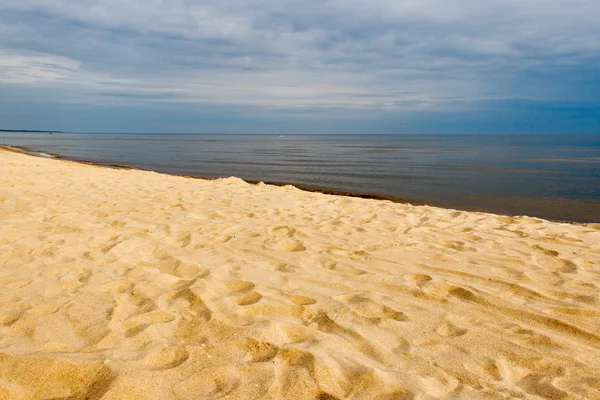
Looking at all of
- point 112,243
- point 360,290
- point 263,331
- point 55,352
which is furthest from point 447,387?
point 112,243

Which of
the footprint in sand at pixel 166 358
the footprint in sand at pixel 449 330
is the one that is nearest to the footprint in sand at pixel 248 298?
the footprint in sand at pixel 166 358

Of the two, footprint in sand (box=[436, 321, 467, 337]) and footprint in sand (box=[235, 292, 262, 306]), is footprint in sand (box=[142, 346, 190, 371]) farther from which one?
footprint in sand (box=[436, 321, 467, 337])

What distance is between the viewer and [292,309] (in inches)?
131

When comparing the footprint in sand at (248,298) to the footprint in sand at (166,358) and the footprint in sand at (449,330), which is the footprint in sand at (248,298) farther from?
the footprint in sand at (449,330)

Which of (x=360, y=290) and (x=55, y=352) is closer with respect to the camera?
(x=55, y=352)

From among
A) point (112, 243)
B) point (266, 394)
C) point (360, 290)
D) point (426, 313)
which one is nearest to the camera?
point (266, 394)

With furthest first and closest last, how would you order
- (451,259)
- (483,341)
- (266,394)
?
(451,259), (483,341), (266,394)

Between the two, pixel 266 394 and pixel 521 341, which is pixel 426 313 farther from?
pixel 266 394

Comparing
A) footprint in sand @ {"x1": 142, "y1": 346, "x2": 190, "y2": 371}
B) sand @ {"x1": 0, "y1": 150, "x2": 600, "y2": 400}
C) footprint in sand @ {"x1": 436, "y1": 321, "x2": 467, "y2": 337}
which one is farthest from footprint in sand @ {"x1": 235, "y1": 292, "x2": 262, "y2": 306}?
footprint in sand @ {"x1": 436, "y1": 321, "x2": 467, "y2": 337}

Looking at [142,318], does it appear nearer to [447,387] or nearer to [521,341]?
[447,387]

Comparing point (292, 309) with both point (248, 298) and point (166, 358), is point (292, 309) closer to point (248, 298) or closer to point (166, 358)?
point (248, 298)

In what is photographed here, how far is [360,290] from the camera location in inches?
148

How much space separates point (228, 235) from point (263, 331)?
2.67 metres

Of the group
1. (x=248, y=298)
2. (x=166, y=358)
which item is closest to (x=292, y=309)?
(x=248, y=298)
